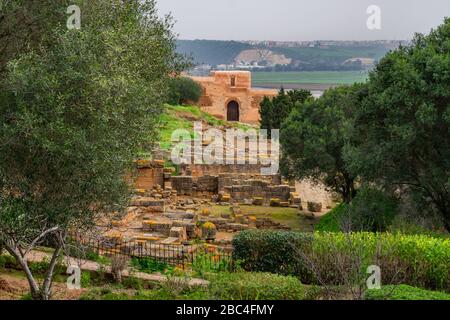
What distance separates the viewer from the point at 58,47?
43.0ft

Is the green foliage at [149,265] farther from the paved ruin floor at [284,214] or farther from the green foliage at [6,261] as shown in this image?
the paved ruin floor at [284,214]

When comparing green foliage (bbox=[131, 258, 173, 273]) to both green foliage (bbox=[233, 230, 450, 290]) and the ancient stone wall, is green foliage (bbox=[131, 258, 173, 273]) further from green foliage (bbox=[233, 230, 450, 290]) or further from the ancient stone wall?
the ancient stone wall

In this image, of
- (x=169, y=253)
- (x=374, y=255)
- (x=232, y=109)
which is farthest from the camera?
Result: (x=232, y=109)

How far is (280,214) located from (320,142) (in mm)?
4213

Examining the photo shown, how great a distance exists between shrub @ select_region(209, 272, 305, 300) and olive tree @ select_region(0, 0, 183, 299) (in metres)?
3.06

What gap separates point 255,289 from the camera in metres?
14.2

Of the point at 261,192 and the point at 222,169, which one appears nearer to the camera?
the point at 261,192

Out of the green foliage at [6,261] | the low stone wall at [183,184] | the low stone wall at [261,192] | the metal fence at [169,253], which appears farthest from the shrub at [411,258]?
the low stone wall at [183,184]

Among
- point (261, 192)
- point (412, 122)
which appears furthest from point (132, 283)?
point (261, 192)

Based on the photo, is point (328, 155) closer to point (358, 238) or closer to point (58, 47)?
point (358, 238)

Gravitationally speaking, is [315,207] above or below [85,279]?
below

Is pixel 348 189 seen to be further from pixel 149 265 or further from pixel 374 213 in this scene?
pixel 149 265

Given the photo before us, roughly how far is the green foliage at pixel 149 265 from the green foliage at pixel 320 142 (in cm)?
1352
